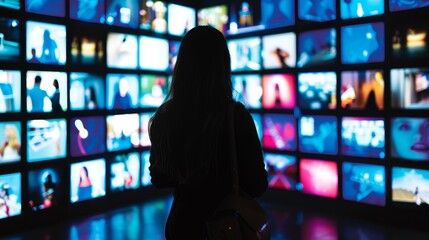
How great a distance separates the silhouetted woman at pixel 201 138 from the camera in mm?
1148

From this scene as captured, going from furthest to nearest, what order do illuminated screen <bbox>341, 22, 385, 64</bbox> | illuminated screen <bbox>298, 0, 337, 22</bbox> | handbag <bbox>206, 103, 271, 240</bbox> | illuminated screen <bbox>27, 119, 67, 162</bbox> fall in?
illuminated screen <bbox>298, 0, 337, 22</bbox>
illuminated screen <bbox>341, 22, 385, 64</bbox>
illuminated screen <bbox>27, 119, 67, 162</bbox>
handbag <bbox>206, 103, 271, 240</bbox>

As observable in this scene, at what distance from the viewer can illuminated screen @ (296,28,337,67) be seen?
368cm

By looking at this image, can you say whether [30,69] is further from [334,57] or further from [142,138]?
[334,57]

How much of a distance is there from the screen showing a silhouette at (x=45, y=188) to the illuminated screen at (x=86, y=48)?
95 cm

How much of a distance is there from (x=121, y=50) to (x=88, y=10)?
47cm

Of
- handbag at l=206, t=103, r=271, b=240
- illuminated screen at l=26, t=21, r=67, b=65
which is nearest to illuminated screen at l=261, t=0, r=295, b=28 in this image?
illuminated screen at l=26, t=21, r=67, b=65

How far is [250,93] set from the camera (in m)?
4.28

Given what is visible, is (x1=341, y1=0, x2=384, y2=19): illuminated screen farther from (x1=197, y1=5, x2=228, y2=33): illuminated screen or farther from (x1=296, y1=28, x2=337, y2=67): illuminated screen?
(x1=197, y1=5, x2=228, y2=33): illuminated screen

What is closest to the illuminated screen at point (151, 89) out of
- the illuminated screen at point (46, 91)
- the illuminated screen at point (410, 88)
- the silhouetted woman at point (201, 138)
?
the illuminated screen at point (46, 91)

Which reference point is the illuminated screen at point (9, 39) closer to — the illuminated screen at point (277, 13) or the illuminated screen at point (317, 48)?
the illuminated screen at point (277, 13)

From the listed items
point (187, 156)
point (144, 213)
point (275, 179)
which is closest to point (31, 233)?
point (144, 213)

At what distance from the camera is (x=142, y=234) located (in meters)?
3.21

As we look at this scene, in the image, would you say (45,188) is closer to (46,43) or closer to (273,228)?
(46,43)

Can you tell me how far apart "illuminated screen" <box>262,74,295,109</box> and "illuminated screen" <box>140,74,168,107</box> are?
107cm
